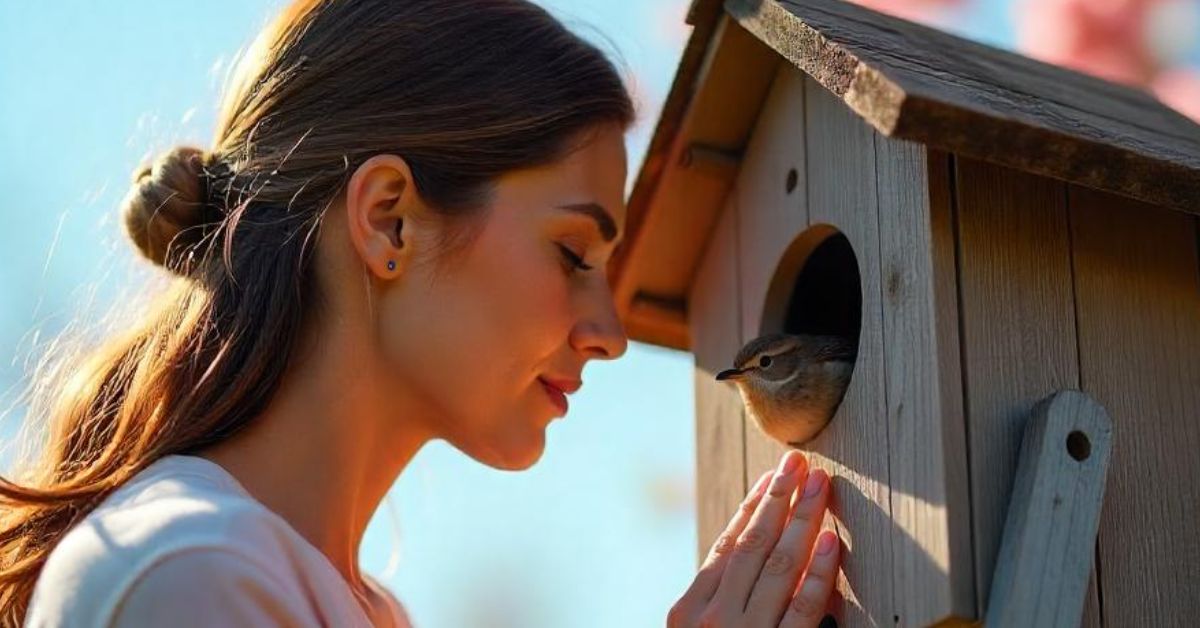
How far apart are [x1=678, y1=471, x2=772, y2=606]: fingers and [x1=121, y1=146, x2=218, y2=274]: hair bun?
2.63 feet

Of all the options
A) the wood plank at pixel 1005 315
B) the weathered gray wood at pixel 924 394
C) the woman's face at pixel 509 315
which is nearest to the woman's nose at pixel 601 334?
the woman's face at pixel 509 315

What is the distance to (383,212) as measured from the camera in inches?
84.5

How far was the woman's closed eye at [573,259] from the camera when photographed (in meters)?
2.25

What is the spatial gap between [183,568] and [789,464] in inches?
38.4

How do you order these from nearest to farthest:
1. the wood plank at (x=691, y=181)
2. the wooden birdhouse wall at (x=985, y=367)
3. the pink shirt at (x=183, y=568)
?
the pink shirt at (x=183, y=568) < the wooden birdhouse wall at (x=985, y=367) < the wood plank at (x=691, y=181)

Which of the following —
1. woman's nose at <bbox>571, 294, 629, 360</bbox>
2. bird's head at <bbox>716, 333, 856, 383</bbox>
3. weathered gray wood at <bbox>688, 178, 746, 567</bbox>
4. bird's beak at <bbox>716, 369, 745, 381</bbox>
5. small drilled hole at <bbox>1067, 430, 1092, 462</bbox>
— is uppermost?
woman's nose at <bbox>571, 294, 629, 360</bbox>

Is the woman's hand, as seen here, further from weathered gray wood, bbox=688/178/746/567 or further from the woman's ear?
the woman's ear

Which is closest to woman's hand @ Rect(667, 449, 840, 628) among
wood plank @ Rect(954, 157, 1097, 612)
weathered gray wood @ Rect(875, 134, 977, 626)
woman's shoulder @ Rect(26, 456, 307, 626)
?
weathered gray wood @ Rect(875, 134, 977, 626)

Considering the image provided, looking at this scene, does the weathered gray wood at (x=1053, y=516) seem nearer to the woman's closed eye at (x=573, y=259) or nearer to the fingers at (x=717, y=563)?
the fingers at (x=717, y=563)

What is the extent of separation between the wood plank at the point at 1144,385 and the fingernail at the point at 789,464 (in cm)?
41

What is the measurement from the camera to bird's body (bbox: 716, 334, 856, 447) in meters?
2.41

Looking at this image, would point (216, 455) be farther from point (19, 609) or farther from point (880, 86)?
point (880, 86)

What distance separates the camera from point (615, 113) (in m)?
2.39

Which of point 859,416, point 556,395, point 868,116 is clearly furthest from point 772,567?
point 868,116
